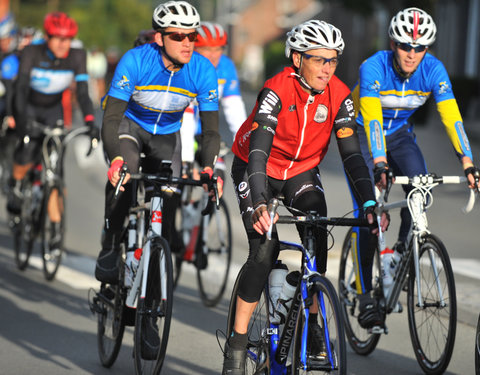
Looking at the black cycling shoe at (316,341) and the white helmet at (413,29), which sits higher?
the white helmet at (413,29)

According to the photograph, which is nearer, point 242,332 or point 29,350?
point 242,332

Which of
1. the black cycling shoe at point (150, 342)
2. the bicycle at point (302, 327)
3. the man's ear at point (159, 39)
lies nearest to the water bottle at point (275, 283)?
the bicycle at point (302, 327)

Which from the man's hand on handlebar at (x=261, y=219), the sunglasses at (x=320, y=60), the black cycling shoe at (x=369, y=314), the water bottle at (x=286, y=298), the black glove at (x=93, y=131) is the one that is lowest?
the black cycling shoe at (x=369, y=314)

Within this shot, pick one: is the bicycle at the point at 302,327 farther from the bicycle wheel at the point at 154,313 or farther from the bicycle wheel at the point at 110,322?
the bicycle wheel at the point at 110,322

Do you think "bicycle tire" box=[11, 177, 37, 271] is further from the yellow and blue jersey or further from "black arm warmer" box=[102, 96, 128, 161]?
the yellow and blue jersey

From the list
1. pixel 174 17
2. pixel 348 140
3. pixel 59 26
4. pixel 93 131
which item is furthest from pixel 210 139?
pixel 59 26

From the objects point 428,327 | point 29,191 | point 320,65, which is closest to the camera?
point 320,65

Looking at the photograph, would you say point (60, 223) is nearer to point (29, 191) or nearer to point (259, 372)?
point (29, 191)

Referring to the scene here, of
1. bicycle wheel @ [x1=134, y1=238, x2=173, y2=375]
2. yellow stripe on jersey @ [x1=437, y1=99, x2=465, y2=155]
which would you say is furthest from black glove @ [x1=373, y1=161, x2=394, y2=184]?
bicycle wheel @ [x1=134, y1=238, x2=173, y2=375]

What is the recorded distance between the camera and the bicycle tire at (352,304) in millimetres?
6250

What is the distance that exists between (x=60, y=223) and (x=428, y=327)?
4.07m

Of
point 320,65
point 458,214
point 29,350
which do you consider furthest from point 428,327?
point 458,214

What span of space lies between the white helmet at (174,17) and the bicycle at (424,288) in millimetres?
1637

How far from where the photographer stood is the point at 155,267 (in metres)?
5.35
